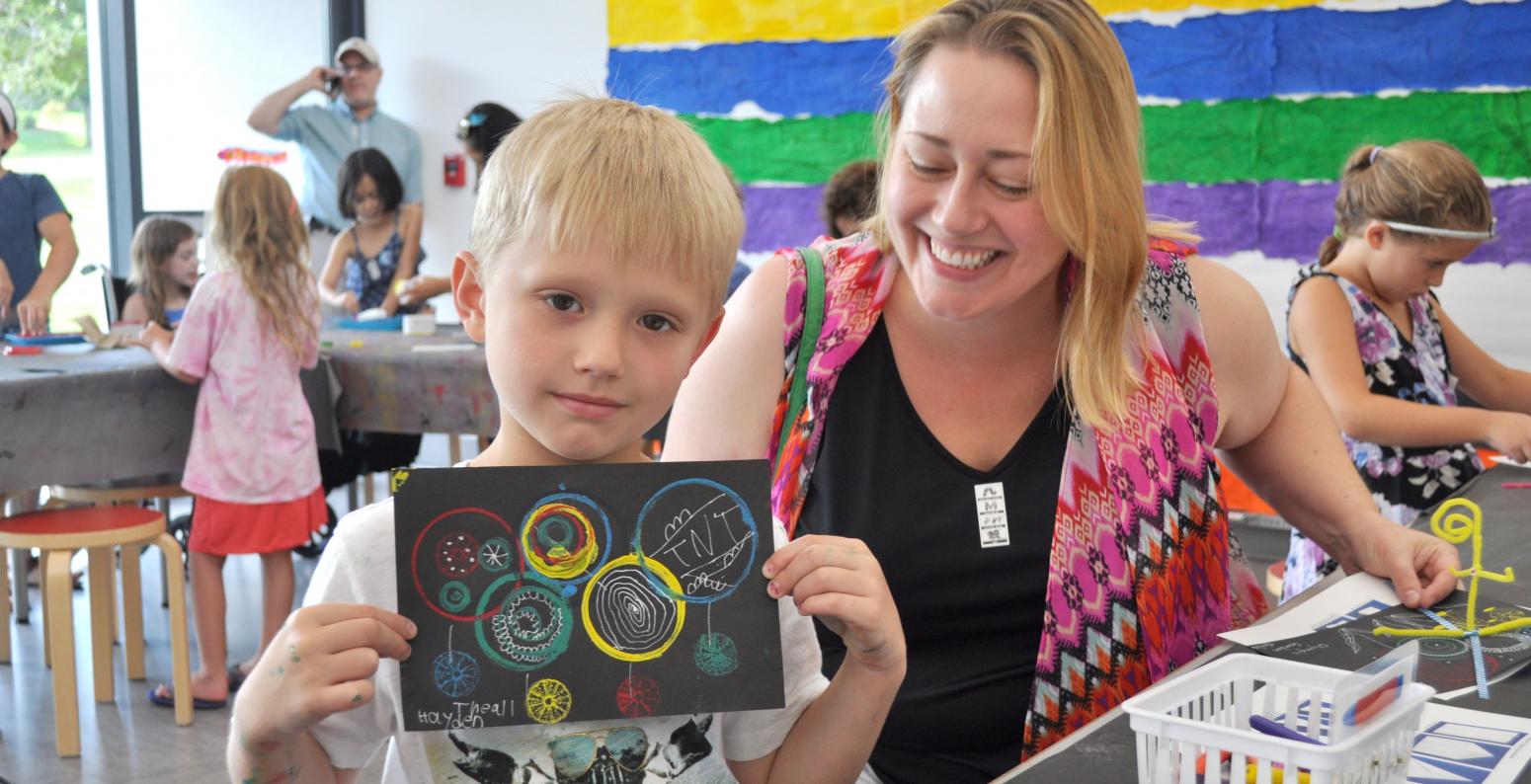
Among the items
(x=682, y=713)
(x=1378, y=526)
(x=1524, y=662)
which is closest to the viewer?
(x=682, y=713)

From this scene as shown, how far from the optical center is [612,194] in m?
1.10

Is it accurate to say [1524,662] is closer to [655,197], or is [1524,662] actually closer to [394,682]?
[655,197]

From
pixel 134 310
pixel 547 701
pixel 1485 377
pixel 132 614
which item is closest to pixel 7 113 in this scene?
pixel 134 310

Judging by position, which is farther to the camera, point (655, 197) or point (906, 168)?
point (906, 168)

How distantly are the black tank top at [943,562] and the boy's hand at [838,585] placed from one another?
0.50 meters

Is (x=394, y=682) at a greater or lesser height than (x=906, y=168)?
lesser

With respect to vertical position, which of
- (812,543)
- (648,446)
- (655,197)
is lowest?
(648,446)

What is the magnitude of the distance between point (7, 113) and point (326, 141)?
7.40 feet

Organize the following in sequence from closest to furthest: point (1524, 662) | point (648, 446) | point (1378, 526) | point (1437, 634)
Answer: point (1524, 662), point (1437, 634), point (1378, 526), point (648, 446)

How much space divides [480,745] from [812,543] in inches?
12.8

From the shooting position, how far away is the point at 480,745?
110cm

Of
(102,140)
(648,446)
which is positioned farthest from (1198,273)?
(102,140)

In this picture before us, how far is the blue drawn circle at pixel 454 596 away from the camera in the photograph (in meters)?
1.03

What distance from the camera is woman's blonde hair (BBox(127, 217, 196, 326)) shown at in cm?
470
